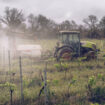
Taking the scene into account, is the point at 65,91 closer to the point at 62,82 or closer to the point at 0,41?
the point at 62,82

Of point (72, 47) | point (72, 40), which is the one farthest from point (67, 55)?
point (72, 40)

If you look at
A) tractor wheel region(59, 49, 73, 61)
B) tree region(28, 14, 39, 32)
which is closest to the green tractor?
tractor wheel region(59, 49, 73, 61)

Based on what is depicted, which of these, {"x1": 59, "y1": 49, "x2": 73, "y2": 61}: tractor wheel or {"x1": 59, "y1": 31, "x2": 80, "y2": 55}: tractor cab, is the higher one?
{"x1": 59, "y1": 31, "x2": 80, "y2": 55}: tractor cab

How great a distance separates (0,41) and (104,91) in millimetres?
13869

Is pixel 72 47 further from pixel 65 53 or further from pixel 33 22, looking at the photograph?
pixel 33 22

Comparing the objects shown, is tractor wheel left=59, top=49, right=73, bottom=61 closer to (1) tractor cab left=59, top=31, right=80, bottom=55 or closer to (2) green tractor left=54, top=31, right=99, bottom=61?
(2) green tractor left=54, top=31, right=99, bottom=61

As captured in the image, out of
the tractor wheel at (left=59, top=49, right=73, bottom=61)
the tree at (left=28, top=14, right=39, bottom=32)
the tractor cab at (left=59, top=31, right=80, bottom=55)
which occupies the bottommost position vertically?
the tractor wheel at (left=59, top=49, right=73, bottom=61)

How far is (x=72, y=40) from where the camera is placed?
888cm

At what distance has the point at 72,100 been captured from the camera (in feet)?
13.1

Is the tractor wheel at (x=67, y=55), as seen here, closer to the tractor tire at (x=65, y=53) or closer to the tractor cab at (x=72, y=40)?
the tractor tire at (x=65, y=53)

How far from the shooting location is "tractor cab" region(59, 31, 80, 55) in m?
8.78

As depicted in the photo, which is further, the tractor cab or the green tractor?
the tractor cab

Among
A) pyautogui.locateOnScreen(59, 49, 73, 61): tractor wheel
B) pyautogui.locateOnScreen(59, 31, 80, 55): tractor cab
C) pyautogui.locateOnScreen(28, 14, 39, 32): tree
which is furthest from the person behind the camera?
pyautogui.locateOnScreen(28, 14, 39, 32): tree

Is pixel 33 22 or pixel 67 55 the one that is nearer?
pixel 67 55
